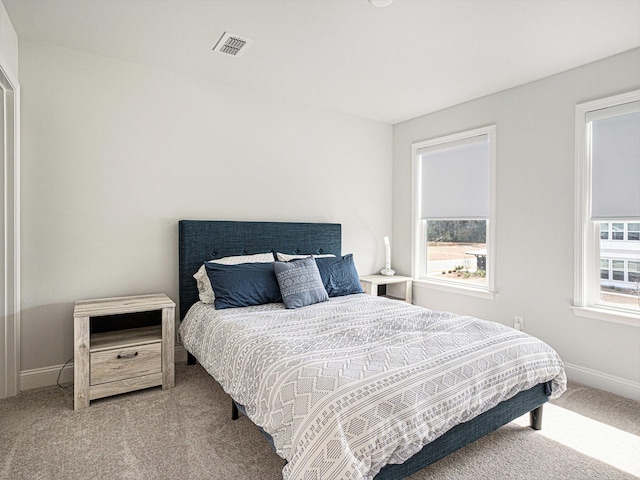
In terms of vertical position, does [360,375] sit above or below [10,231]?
below

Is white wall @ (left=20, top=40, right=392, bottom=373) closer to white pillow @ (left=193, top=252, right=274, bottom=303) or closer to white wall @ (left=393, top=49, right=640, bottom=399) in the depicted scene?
white pillow @ (left=193, top=252, right=274, bottom=303)

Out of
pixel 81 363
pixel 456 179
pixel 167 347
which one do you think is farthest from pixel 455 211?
pixel 81 363

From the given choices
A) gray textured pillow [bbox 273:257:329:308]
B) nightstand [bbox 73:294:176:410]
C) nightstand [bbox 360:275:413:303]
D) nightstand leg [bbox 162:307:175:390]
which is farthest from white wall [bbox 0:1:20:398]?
nightstand [bbox 360:275:413:303]

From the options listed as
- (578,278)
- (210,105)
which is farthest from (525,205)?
(210,105)

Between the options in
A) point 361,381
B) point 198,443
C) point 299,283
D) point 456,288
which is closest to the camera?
point 361,381

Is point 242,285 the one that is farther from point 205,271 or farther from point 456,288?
point 456,288

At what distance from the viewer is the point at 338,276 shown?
3.41m

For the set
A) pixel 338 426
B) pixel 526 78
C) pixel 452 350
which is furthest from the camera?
pixel 526 78

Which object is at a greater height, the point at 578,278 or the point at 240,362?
the point at 578,278

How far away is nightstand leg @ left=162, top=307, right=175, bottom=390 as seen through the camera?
272 cm

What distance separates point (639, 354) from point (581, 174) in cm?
143

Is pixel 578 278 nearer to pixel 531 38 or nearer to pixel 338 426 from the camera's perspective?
pixel 531 38

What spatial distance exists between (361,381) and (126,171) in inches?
102

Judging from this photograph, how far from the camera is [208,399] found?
2604 millimetres
